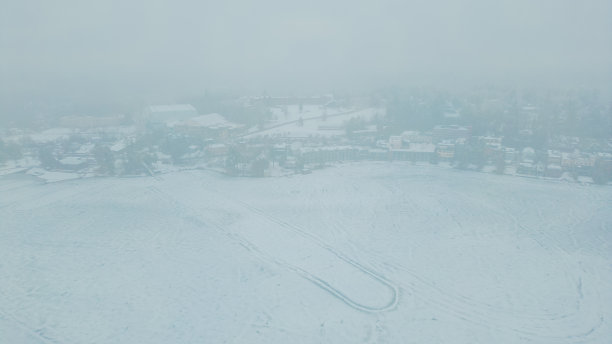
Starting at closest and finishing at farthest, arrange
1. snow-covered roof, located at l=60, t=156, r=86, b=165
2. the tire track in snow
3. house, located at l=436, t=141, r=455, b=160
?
1. the tire track in snow
2. snow-covered roof, located at l=60, t=156, r=86, b=165
3. house, located at l=436, t=141, r=455, b=160

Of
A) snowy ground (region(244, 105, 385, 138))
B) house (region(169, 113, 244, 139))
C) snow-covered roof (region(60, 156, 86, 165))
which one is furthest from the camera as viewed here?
snowy ground (region(244, 105, 385, 138))

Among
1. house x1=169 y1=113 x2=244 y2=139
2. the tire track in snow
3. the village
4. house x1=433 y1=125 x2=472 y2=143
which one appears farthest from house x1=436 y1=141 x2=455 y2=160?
house x1=169 y1=113 x2=244 y2=139

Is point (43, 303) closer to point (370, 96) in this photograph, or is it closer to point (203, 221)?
point (203, 221)

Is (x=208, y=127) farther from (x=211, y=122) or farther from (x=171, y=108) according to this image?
(x=171, y=108)

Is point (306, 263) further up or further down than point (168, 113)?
further down

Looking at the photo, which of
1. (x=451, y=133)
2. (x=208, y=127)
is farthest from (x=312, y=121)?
(x=451, y=133)

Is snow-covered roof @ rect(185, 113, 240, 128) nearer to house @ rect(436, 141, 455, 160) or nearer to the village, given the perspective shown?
the village
